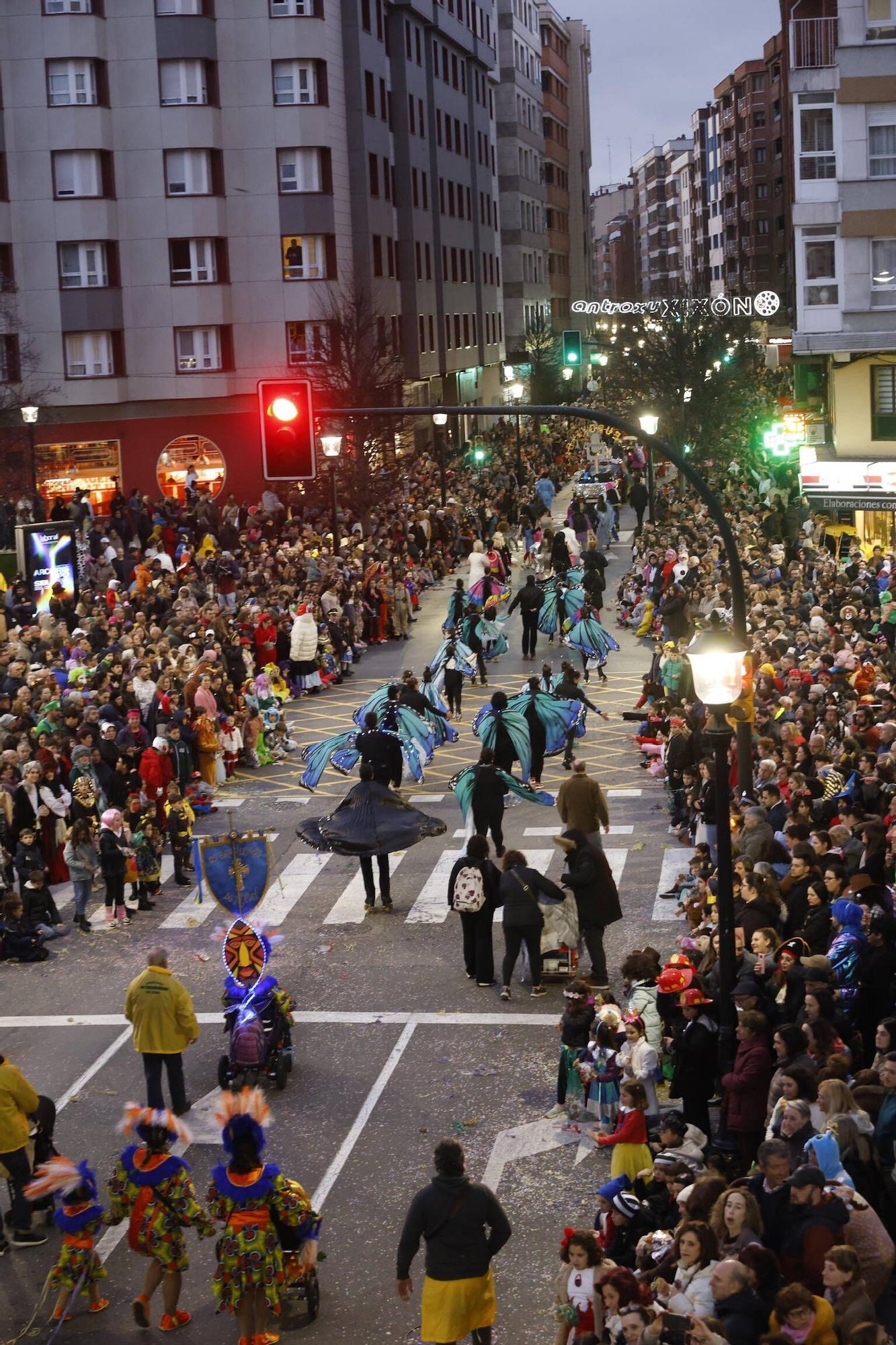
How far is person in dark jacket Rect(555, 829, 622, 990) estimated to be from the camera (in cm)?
1733

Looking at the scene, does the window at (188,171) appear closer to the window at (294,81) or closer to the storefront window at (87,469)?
the window at (294,81)

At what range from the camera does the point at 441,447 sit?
67062 mm

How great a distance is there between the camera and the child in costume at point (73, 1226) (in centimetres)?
1160

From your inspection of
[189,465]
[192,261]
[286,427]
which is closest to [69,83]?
[192,261]

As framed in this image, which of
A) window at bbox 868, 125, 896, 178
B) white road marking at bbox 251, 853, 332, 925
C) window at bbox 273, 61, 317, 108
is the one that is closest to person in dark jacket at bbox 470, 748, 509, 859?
white road marking at bbox 251, 853, 332, 925

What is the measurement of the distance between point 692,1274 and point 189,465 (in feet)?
162

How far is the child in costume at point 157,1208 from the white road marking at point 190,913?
834cm

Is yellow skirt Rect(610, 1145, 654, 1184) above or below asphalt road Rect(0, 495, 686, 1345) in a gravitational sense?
above

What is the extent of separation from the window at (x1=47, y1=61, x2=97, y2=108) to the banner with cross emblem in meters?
41.1

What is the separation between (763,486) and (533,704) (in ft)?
106

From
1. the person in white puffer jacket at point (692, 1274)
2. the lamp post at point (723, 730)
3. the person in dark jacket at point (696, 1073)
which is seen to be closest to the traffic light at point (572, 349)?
the lamp post at point (723, 730)

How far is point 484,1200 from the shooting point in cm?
1031

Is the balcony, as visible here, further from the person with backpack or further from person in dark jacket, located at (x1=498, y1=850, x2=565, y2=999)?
person in dark jacket, located at (x1=498, y1=850, x2=565, y2=999)

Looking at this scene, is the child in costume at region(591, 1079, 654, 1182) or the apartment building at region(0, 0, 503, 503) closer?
the child in costume at region(591, 1079, 654, 1182)
